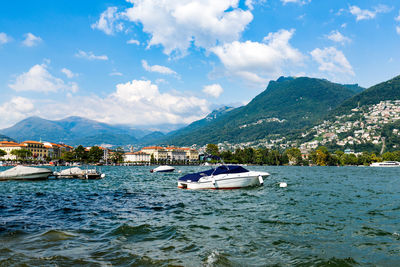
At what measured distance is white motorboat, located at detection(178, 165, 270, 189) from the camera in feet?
106

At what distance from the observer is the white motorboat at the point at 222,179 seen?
3244 centimetres

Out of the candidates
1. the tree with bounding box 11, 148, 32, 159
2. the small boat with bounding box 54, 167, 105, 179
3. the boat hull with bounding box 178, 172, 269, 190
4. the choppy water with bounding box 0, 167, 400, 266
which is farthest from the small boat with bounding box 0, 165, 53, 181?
the tree with bounding box 11, 148, 32, 159

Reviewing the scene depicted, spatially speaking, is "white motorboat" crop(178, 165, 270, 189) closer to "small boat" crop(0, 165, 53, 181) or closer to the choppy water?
the choppy water

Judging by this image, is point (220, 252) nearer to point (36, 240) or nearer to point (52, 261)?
point (52, 261)

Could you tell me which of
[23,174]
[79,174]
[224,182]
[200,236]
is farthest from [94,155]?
[200,236]

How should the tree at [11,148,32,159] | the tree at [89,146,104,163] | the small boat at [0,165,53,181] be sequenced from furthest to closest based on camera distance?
1. the tree at [89,146,104,163]
2. the tree at [11,148,32,159]
3. the small boat at [0,165,53,181]

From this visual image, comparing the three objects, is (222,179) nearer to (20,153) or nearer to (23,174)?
(23,174)

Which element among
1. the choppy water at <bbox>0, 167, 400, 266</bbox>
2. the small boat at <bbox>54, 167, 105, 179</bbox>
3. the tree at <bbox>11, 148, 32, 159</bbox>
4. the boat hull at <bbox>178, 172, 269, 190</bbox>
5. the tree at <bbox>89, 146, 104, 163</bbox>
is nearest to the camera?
the choppy water at <bbox>0, 167, 400, 266</bbox>

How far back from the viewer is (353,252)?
964 centimetres

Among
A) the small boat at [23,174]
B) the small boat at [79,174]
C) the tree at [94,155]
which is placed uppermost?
the tree at [94,155]

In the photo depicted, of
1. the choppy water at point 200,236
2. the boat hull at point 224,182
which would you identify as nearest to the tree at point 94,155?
the boat hull at point 224,182

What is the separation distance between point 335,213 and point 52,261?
15.7 metres

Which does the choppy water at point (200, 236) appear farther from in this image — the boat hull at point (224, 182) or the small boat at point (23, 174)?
the small boat at point (23, 174)

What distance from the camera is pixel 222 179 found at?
32.3 metres
